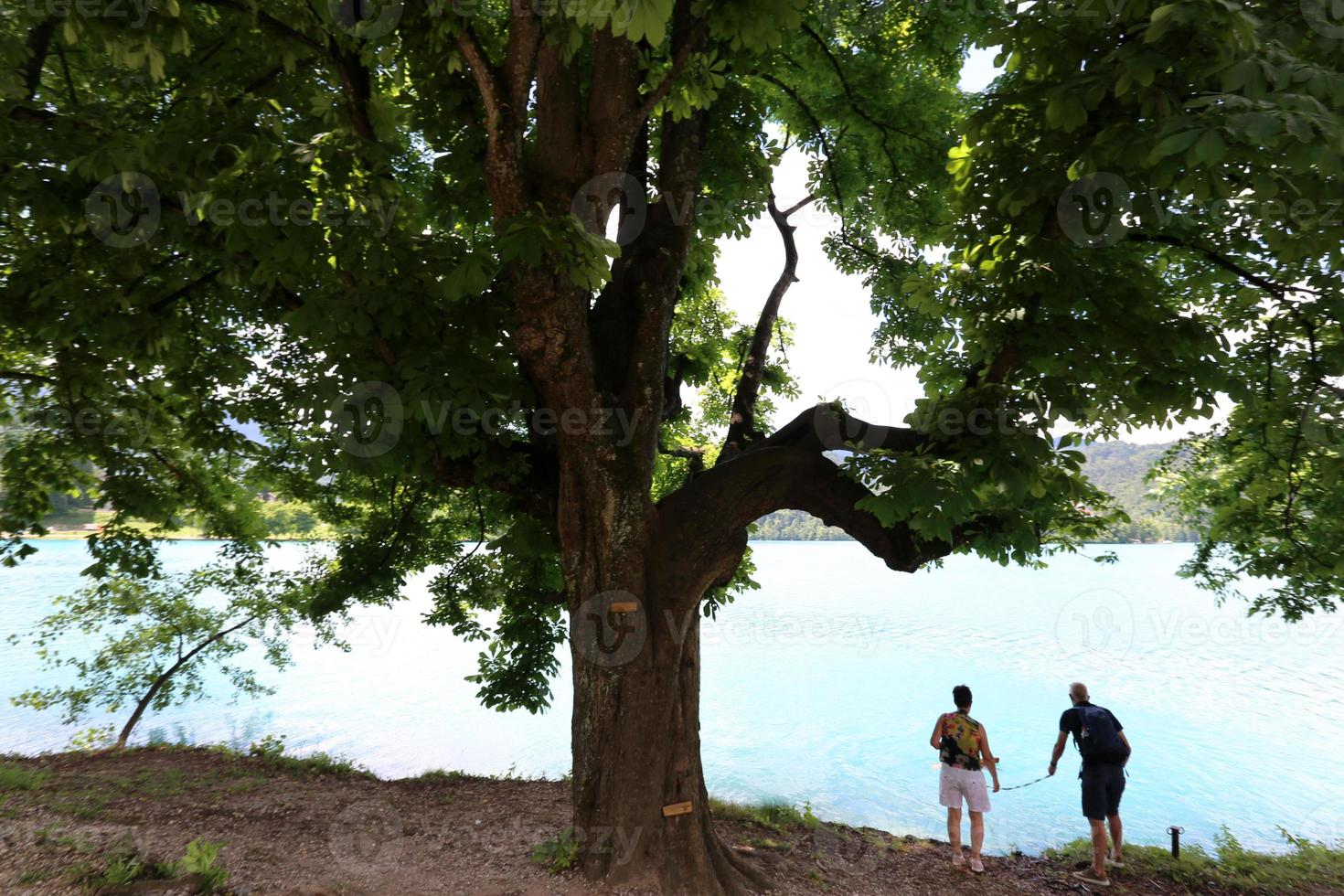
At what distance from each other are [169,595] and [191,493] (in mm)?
3876

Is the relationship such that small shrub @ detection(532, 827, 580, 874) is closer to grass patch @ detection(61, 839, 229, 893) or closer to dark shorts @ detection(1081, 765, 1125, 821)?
grass patch @ detection(61, 839, 229, 893)

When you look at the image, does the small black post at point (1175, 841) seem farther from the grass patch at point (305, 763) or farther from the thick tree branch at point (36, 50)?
the thick tree branch at point (36, 50)

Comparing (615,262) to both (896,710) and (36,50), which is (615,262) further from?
(896,710)

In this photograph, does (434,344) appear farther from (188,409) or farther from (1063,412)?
(188,409)

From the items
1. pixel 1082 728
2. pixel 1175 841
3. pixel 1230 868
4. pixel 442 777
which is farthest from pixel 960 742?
pixel 442 777

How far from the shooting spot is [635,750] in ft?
15.9

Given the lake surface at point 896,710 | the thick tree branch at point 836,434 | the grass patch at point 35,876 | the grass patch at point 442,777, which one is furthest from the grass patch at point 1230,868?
the grass patch at point 35,876

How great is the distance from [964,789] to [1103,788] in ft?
4.71

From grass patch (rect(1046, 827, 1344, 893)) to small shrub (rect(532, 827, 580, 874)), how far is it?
5859 millimetres

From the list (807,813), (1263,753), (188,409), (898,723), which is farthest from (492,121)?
(1263,753)

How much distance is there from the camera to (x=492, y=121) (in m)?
4.24

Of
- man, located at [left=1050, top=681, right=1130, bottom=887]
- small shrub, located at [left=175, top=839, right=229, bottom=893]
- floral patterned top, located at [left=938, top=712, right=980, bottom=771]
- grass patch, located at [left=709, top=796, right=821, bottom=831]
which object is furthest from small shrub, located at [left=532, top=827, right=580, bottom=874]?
man, located at [left=1050, top=681, right=1130, bottom=887]

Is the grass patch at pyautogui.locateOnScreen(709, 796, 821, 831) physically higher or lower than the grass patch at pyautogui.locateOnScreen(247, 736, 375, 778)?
lower

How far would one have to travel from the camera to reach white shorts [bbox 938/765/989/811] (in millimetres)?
6840
